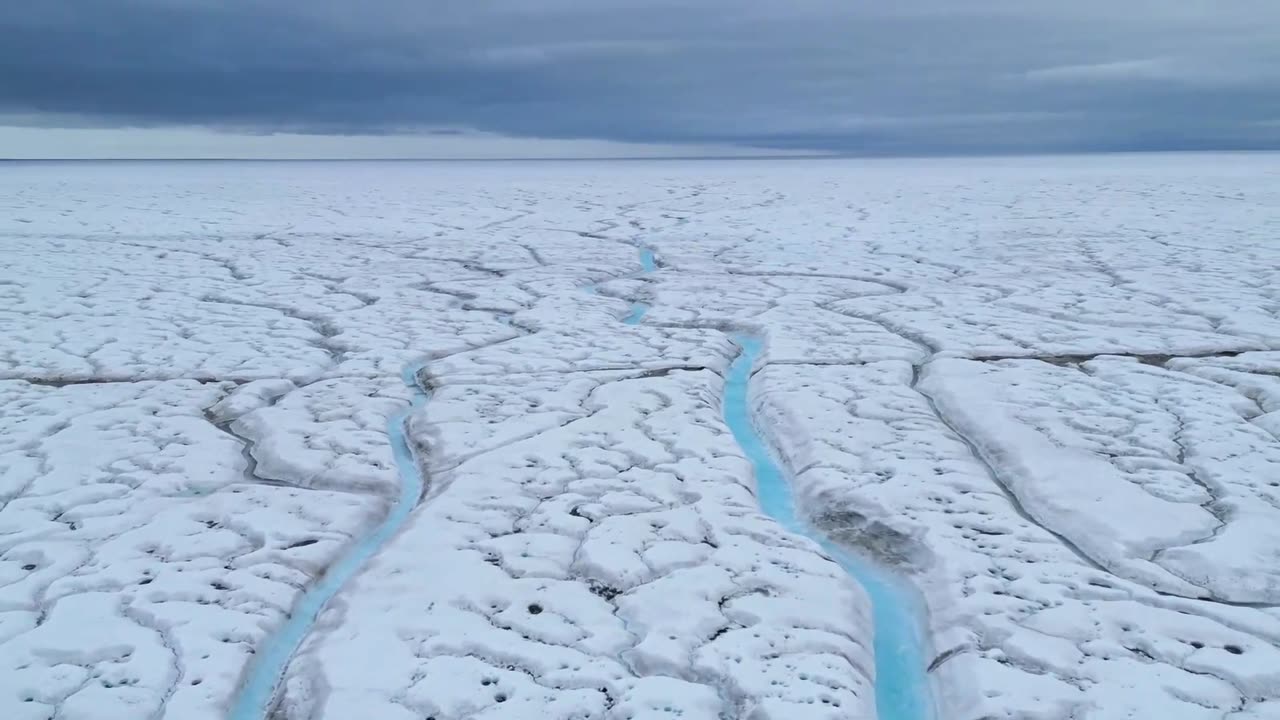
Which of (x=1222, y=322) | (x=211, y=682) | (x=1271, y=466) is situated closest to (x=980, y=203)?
(x=1222, y=322)

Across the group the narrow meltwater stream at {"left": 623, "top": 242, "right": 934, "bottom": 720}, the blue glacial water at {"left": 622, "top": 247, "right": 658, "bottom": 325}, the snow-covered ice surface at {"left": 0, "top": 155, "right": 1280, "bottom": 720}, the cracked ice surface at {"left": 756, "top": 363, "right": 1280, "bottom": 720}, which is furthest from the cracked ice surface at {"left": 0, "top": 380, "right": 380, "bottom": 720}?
the blue glacial water at {"left": 622, "top": 247, "right": 658, "bottom": 325}

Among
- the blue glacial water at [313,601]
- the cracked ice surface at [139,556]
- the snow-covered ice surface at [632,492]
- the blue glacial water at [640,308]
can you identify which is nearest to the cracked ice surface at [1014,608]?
the snow-covered ice surface at [632,492]

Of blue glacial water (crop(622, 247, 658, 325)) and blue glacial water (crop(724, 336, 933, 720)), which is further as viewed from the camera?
blue glacial water (crop(622, 247, 658, 325))

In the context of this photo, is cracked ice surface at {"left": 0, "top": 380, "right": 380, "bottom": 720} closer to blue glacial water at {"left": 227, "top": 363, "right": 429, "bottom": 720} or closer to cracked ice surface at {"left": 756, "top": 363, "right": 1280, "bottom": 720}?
blue glacial water at {"left": 227, "top": 363, "right": 429, "bottom": 720}

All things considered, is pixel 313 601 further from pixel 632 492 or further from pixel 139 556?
pixel 632 492

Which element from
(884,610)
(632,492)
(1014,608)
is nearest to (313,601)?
(632,492)

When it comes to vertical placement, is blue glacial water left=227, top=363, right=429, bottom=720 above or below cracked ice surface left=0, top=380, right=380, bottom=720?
below
